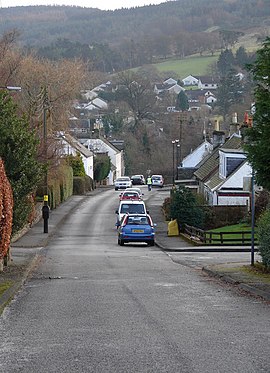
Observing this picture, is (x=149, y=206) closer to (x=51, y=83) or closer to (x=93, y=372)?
(x=51, y=83)

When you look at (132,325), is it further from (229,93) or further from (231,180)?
(229,93)

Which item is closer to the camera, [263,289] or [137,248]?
[263,289]

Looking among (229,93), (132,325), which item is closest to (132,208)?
(132,325)

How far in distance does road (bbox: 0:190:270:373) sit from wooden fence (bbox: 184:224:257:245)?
1521 cm

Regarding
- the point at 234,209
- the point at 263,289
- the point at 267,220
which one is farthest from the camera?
the point at 234,209

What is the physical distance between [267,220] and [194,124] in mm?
96085

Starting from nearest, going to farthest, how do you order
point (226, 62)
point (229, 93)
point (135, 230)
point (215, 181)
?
point (135, 230)
point (215, 181)
point (229, 93)
point (226, 62)

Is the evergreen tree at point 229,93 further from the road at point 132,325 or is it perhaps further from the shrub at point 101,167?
the road at point 132,325

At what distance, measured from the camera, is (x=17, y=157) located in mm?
26500

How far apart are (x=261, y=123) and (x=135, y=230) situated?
71.0 feet

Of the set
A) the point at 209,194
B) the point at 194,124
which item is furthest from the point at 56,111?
the point at 194,124

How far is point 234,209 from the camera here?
52.0 meters

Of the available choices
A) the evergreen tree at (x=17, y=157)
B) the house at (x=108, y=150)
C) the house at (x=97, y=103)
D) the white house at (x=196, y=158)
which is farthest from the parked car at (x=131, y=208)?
the house at (x=97, y=103)

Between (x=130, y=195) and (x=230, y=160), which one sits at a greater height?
(x=230, y=160)
